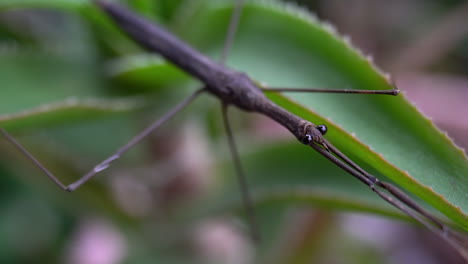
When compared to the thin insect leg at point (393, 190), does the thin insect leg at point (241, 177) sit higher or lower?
lower

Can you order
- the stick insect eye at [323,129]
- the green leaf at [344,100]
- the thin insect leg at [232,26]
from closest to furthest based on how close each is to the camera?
the green leaf at [344,100] < the stick insect eye at [323,129] < the thin insect leg at [232,26]

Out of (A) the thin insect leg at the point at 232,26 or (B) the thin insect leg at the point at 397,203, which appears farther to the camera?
(A) the thin insect leg at the point at 232,26

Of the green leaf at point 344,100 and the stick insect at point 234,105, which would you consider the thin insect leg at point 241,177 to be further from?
the green leaf at point 344,100

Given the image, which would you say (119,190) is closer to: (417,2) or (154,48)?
(154,48)

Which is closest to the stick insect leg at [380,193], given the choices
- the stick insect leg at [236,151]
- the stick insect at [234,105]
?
the stick insect at [234,105]

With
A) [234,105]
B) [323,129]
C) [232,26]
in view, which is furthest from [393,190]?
[232,26]

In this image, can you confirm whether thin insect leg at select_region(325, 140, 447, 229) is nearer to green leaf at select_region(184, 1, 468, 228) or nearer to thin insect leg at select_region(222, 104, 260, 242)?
green leaf at select_region(184, 1, 468, 228)

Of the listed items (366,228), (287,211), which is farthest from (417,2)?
(287,211)
